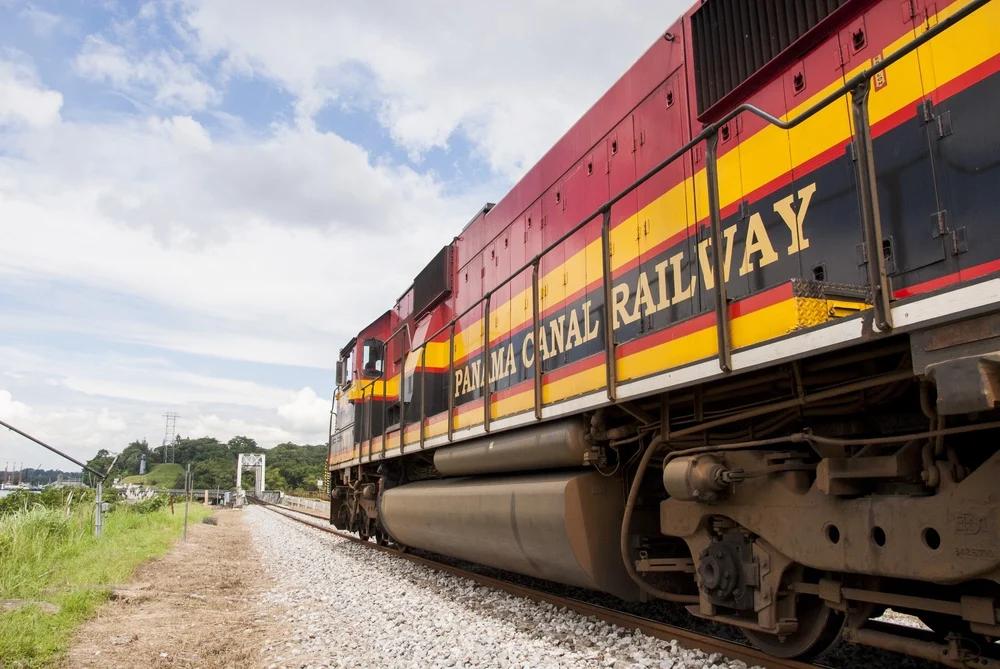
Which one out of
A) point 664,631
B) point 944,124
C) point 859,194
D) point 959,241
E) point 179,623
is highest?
point 944,124

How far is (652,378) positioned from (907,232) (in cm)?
151

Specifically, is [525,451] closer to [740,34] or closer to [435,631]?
[435,631]

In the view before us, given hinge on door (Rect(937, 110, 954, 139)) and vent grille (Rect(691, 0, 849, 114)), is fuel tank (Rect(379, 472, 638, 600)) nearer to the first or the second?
vent grille (Rect(691, 0, 849, 114))

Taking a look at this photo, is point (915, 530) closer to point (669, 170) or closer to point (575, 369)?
point (575, 369)

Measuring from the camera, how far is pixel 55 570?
295 inches

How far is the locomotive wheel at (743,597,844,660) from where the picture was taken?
3436mm

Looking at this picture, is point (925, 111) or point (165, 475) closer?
point (925, 111)

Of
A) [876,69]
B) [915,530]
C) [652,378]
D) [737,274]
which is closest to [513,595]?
[652,378]

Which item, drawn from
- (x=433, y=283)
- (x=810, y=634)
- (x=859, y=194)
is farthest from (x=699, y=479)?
(x=433, y=283)

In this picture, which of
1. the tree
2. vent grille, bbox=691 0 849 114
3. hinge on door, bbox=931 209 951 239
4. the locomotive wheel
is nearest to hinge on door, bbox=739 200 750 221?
vent grille, bbox=691 0 849 114

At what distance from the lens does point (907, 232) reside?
3.09 metres

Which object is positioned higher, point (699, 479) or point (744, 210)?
point (744, 210)

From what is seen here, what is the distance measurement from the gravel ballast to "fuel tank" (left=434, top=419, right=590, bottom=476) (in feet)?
3.72

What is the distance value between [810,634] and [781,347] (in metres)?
1.55
